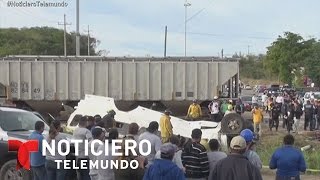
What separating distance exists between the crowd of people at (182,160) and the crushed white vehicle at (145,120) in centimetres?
847

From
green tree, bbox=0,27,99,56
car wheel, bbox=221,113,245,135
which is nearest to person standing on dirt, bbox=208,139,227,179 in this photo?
car wheel, bbox=221,113,245,135

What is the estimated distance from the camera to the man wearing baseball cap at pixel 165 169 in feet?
23.1

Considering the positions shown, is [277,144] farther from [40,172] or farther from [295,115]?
[40,172]

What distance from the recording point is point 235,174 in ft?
21.4

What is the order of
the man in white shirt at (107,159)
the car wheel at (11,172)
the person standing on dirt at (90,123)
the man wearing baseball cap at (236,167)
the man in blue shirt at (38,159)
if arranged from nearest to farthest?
1. the man wearing baseball cap at (236,167)
2. the man in white shirt at (107,159)
3. the man in blue shirt at (38,159)
4. the car wheel at (11,172)
5. the person standing on dirt at (90,123)

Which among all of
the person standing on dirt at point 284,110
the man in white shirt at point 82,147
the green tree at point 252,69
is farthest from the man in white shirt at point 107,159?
the green tree at point 252,69

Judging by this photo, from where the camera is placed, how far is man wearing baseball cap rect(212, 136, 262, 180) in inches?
256

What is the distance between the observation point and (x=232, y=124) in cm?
2008

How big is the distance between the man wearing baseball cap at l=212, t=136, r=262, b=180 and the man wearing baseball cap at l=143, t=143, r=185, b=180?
0.56m

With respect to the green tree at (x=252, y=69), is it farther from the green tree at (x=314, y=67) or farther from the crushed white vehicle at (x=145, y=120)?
the crushed white vehicle at (x=145, y=120)

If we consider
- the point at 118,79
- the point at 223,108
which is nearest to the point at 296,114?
the point at 223,108

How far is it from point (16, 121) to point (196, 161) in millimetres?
5050

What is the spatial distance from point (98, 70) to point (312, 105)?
404 inches

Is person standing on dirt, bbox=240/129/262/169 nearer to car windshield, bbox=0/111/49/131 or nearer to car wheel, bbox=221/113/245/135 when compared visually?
car windshield, bbox=0/111/49/131
